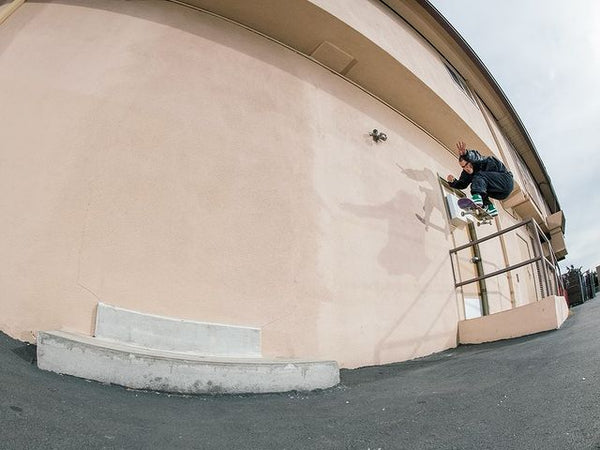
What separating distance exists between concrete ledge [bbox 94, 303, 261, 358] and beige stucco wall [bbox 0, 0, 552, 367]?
125 mm

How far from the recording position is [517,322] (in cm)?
452

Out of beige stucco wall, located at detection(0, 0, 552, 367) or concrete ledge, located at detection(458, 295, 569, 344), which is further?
concrete ledge, located at detection(458, 295, 569, 344)

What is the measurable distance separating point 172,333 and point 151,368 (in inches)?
21.8

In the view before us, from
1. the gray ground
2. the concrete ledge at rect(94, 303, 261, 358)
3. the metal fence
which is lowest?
the gray ground

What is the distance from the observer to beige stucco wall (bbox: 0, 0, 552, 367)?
2.87m

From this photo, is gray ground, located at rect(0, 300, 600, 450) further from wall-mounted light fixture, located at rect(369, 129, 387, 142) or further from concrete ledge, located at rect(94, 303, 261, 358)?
wall-mounted light fixture, located at rect(369, 129, 387, 142)

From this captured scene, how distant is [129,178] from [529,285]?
11.6 metres

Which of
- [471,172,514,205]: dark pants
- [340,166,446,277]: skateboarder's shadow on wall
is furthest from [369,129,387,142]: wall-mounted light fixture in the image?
[471,172,514,205]: dark pants

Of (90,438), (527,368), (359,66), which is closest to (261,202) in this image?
(90,438)

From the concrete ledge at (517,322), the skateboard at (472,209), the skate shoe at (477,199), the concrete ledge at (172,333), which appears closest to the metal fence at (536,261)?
the concrete ledge at (517,322)

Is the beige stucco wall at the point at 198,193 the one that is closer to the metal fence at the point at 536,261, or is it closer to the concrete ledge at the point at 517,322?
the concrete ledge at the point at 517,322

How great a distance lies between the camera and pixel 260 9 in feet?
15.5

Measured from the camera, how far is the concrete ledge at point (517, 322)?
4258 mm

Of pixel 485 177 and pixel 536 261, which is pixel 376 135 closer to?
pixel 485 177
